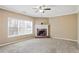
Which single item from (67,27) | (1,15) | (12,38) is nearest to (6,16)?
(1,15)

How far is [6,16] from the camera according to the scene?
16.9ft

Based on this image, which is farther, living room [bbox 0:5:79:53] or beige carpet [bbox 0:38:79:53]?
living room [bbox 0:5:79:53]

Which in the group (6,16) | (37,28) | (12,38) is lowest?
(12,38)

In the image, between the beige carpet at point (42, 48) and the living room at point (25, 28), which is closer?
the beige carpet at point (42, 48)

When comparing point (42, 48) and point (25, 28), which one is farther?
point (25, 28)

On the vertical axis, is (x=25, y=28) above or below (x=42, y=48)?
above

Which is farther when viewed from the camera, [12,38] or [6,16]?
[12,38]
